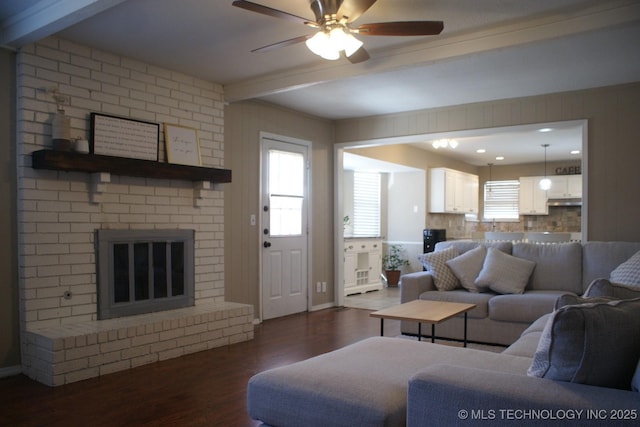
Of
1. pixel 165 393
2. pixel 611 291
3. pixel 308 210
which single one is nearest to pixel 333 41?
pixel 611 291

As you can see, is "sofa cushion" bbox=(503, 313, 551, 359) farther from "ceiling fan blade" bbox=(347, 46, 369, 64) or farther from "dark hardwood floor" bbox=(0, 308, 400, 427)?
"ceiling fan blade" bbox=(347, 46, 369, 64)

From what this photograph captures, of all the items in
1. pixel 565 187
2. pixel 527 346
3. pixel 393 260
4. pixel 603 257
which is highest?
pixel 565 187

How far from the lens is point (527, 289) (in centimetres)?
472

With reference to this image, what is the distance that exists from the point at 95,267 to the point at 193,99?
5.98 feet

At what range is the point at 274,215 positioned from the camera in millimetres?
5848

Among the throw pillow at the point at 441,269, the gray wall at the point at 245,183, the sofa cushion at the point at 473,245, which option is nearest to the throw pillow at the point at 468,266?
the throw pillow at the point at 441,269

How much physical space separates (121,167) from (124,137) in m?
0.33

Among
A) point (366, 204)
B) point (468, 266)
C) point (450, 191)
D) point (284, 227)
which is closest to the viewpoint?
point (468, 266)

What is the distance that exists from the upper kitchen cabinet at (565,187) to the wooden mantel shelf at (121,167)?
7899 mm

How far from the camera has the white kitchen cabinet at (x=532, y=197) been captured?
10.6 meters

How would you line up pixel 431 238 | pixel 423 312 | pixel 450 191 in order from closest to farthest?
pixel 423 312 < pixel 431 238 < pixel 450 191

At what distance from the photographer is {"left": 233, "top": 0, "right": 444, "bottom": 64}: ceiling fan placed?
2738 mm

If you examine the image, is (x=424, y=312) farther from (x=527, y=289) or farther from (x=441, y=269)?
(x=527, y=289)

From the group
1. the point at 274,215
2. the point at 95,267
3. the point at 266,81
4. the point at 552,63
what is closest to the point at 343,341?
the point at 274,215
